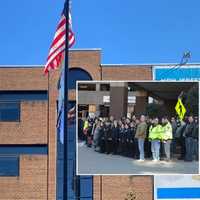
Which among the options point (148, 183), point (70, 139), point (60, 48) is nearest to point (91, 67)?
point (70, 139)

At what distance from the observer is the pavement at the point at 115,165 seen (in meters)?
36.9

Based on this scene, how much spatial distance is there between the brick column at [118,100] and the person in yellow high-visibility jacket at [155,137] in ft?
5.58

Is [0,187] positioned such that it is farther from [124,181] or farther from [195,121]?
[195,121]

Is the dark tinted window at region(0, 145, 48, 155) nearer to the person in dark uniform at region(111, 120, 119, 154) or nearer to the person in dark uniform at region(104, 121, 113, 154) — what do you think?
the person in dark uniform at region(104, 121, 113, 154)

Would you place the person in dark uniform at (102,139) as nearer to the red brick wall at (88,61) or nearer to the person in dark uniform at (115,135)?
the person in dark uniform at (115,135)

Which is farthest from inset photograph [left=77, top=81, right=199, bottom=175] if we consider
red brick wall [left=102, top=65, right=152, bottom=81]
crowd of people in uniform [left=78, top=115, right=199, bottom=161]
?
red brick wall [left=102, top=65, right=152, bottom=81]

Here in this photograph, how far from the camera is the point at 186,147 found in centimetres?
3666

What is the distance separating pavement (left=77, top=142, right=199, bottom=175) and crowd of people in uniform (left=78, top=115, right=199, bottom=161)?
26 centimetres

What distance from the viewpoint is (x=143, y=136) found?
3706 cm

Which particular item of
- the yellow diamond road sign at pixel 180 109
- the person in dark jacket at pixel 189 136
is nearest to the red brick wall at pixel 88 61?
the yellow diamond road sign at pixel 180 109

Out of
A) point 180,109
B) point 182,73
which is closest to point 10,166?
point 182,73

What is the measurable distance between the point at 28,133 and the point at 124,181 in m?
6.52

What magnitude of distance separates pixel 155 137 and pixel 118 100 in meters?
2.90

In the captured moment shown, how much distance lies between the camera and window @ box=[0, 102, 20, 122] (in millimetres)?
42750
